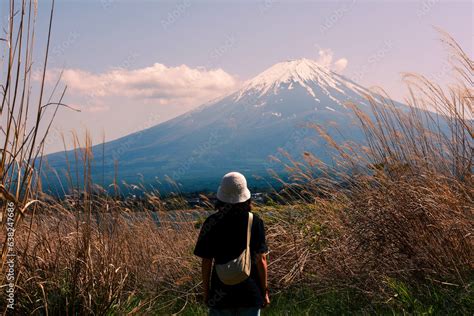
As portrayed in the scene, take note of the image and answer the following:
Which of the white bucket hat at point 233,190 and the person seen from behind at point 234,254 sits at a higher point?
the white bucket hat at point 233,190

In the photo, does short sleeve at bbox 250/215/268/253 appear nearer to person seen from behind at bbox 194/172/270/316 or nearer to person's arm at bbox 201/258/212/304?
person seen from behind at bbox 194/172/270/316

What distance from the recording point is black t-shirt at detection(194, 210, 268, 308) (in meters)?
3.38

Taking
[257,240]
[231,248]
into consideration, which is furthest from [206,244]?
[257,240]

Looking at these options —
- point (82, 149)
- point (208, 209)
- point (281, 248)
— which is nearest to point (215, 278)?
point (82, 149)

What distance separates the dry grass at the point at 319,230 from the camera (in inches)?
148

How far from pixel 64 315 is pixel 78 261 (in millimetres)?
383

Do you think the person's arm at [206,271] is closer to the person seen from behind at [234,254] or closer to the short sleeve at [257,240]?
the person seen from behind at [234,254]

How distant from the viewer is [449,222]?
4.38 metres

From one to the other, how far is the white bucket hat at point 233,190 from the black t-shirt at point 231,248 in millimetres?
96

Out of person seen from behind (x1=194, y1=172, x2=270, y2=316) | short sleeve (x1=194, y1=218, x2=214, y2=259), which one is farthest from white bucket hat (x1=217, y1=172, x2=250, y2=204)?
short sleeve (x1=194, y1=218, x2=214, y2=259)

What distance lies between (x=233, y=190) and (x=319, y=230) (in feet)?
8.28

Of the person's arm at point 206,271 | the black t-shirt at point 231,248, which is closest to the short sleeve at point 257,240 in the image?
the black t-shirt at point 231,248

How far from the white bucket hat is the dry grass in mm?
984

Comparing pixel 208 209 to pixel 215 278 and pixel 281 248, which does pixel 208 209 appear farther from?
pixel 215 278
